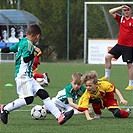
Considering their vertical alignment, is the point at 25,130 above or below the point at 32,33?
below

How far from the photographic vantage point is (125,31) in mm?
16266

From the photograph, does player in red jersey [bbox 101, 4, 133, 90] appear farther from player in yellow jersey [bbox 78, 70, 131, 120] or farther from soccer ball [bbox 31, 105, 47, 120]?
soccer ball [bbox 31, 105, 47, 120]

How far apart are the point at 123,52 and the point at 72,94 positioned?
565 centimetres

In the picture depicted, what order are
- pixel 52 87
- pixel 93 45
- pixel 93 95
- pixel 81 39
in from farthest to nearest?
pixel 81 39 < pixel 93 45 < pixel 52 87 < pixel 93 95

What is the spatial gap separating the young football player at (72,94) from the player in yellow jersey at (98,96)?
28cm

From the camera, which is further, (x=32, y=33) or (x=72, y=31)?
(x=72, y=31)

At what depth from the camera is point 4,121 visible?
9086 mm

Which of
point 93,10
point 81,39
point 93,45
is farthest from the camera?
point 81,39

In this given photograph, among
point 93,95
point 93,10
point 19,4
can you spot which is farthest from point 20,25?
point 93,95

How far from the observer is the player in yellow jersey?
9.48 m

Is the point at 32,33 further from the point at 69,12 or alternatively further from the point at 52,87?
the point at 69,12

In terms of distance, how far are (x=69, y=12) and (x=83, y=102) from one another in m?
26.0

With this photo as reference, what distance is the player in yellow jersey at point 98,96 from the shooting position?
31.1 feet

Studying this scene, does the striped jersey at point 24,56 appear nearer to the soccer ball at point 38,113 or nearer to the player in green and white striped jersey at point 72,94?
the soccer ball at point 38,113
